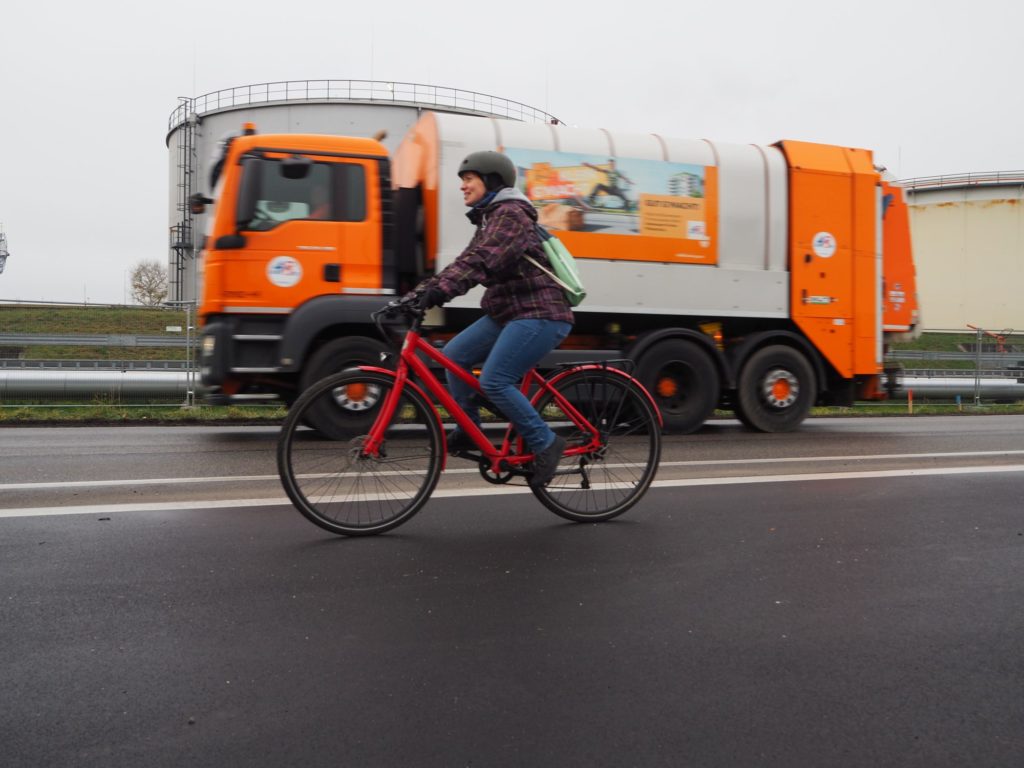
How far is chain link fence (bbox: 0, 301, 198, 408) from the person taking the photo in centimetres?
1353

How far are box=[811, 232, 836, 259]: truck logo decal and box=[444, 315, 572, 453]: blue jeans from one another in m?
7.21

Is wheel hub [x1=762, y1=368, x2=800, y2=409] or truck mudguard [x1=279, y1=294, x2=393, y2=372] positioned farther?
wheel hub [x1=762, y1=368, x2=800, y2=409]

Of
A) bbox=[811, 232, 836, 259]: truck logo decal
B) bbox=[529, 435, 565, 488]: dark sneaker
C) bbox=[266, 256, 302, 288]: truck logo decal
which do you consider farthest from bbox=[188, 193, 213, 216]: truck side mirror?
bbox=[811, 232, 836, 259]: truck logo decal

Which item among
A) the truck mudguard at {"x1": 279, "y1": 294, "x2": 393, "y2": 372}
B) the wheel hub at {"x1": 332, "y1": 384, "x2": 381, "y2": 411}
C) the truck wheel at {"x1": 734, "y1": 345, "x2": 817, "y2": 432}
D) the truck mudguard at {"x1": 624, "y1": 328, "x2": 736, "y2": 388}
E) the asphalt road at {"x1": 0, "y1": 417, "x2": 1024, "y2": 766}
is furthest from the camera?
the truck wheel at {"x1": 734, "y1": 345, "x2": 817, "y2": 432}

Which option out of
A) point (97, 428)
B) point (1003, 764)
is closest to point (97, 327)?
point (97, 428)

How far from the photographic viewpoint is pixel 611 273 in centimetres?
1023

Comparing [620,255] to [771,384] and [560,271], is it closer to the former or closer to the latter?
[771,384]

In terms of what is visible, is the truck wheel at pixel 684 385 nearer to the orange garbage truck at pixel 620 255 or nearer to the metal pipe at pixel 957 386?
the orange garbage truck at pixel 620 255

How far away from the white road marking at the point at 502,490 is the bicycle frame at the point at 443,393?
72 cm

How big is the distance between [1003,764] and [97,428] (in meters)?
10.2

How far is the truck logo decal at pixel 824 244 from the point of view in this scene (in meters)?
11.0

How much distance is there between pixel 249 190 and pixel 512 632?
23.8 ft

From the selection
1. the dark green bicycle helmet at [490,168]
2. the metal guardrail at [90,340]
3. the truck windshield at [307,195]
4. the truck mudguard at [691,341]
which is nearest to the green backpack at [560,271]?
A: the dark green bicycle helmet at [490,168]

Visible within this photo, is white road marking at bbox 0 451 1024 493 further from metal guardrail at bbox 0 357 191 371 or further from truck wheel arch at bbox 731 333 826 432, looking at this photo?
metal guardrail at bbox 0 357 191 371
